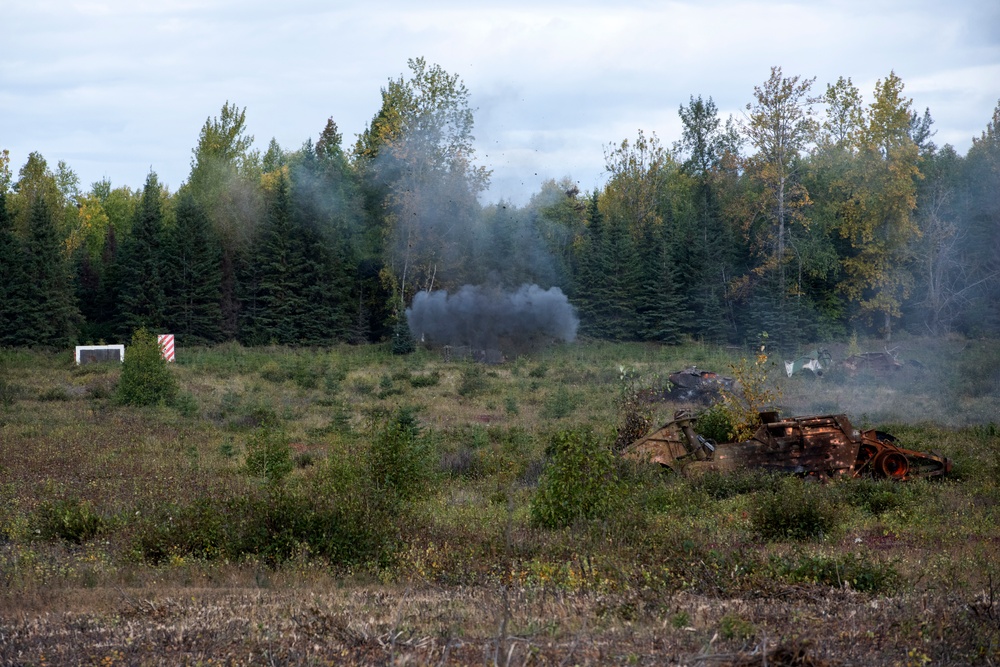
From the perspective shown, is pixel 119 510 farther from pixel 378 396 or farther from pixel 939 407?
pixel 939 407

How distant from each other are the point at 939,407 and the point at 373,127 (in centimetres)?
4020

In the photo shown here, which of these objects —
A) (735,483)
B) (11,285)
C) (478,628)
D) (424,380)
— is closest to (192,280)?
(11,285)

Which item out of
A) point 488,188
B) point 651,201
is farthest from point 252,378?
point 651,201

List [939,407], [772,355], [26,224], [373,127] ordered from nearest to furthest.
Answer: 1. [939,407]
2. [772,355]
3. [26,224]
4. [373,127]

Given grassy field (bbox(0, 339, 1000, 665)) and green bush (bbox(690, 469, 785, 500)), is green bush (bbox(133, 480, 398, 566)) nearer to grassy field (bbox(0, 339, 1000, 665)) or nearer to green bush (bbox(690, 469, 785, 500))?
grassy field (bbox(0, 339, 1000, 665))

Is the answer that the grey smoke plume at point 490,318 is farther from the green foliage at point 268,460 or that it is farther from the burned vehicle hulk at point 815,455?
the burned vehicle hulk at point 815,455

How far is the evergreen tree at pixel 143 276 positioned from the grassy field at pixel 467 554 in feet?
87.5

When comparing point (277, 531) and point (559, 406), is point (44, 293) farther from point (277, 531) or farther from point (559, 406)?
point (277, 531)

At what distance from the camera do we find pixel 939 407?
26.9m

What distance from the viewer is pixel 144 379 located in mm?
26625

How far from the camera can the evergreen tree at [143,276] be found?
1887 inches

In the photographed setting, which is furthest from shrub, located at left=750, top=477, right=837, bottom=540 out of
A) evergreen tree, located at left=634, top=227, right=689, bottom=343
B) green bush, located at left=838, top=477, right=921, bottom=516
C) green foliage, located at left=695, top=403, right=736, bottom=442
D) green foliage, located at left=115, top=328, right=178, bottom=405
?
evergreen tree, located at left=634, top=227, right=689, bottom=343

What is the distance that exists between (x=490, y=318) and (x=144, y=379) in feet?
74.9

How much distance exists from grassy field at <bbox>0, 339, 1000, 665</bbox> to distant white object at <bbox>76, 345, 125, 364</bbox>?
1632 cm
